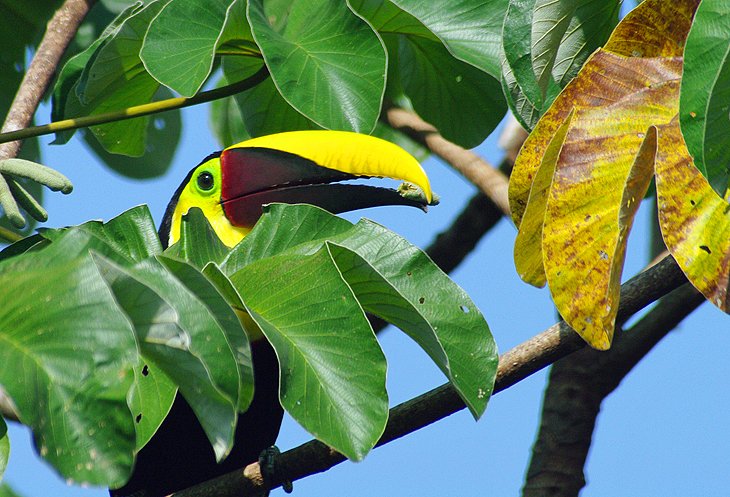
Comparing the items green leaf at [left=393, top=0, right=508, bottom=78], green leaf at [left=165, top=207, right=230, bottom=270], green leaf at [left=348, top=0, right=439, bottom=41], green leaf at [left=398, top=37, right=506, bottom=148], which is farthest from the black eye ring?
green leaf at [left=165, top=207, right=230, bottom=270]

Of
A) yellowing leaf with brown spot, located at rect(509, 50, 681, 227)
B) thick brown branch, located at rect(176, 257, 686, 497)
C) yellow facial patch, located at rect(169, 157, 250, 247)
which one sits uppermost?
yellowing leaf with brown spot, located at rect(509, 50, 681, 227)

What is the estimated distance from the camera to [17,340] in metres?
1.08

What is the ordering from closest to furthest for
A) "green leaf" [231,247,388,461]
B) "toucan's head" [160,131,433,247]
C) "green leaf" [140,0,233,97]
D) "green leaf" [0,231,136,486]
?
"green leaf" [0,231,136,486]
"green leaf" [231,247,388,461]
"green leaf" [140,0,233,97]
"toucan's head" [160,131,433,247]

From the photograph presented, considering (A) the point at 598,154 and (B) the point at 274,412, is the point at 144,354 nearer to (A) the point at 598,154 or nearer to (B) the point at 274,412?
(A) the point at 598,154

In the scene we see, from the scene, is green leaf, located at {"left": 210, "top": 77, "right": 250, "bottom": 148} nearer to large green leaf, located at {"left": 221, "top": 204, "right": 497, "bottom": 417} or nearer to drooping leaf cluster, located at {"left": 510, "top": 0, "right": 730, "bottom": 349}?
large green leaf, located at {"left": 221, "top": 204, "right": 497, "bottom": 417}

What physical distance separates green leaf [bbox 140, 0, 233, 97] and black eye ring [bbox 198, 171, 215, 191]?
0.96m

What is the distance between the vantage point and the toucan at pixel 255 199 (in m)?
2.58

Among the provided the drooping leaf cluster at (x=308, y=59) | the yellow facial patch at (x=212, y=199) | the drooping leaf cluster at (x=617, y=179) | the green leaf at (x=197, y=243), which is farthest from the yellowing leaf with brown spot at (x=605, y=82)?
the yellow facial patch at (x=212, y=199)

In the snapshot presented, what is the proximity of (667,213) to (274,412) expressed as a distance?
66.5 inches

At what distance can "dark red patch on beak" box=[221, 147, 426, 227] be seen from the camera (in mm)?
2678

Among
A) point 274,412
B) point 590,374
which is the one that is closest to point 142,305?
point 590,374

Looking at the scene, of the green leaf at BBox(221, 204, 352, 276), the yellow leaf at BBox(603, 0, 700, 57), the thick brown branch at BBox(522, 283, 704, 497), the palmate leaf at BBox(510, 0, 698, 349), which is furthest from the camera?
the thick brown branch at BBox(522, 283, 704, 497)

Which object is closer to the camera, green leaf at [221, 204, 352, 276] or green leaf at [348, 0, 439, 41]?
green leaf at [221, 204, 352, 276]

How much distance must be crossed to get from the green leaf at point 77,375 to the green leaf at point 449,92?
151cm
